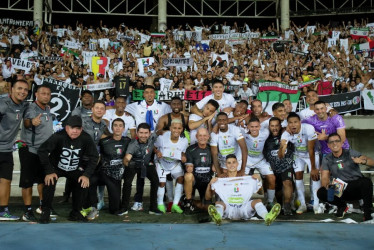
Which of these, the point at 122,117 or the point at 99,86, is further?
the point at 99,86

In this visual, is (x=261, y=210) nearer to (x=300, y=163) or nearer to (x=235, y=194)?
(x=235, y=194)

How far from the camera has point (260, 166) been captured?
817cm

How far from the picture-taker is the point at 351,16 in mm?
29297

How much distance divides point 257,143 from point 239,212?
5.64 ft

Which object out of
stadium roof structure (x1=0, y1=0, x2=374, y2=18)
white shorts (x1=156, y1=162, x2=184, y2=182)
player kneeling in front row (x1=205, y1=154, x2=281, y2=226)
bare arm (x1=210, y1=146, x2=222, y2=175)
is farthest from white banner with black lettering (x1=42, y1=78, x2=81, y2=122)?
stadium roof structure (x1=0, y1=0, x2=374, y2=18)

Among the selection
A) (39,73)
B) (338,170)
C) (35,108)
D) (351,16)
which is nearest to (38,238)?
(35,108)

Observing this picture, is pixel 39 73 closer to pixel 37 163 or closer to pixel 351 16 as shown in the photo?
pixel 37 163

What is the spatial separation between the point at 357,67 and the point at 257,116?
854 centimetres

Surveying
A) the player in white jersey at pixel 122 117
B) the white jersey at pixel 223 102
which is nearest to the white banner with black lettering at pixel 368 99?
the white jersey at pixel 223 102

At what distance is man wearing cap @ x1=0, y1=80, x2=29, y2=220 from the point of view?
6.70 metres

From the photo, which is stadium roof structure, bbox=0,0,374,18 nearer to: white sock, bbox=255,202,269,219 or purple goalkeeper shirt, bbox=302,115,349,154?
purple goalkeeper shirt, bbox=302,115,349,154

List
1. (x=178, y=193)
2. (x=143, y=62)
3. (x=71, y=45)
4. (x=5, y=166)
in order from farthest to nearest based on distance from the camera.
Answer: (x=71, y=45)
(x=143, y=62)
(x=178, y=193)
(x=5, y=166)

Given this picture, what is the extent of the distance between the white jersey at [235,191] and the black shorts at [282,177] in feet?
2.83

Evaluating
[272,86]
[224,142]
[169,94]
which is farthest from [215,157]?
[169,94]
